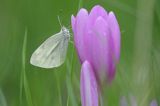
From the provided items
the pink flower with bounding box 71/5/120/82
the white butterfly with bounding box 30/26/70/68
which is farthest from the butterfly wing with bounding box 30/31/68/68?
the pink flower with bounding box 71/5/120/82

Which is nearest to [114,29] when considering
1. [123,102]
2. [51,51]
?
[123,102]

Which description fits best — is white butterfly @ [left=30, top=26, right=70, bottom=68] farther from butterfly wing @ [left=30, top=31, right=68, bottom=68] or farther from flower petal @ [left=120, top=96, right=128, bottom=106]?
flower petal @ [left=120, top=96, right=128, bottom=106]

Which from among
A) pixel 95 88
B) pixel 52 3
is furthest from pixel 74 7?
pixel 95 88

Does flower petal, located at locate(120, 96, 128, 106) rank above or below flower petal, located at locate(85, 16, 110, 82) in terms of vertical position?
below

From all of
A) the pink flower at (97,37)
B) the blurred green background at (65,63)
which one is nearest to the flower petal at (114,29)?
the pink flower at (97,37)

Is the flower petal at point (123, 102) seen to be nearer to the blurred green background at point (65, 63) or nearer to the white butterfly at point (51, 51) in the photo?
the blurred green background at point (65, 63)

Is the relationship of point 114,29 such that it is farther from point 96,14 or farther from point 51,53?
point 51,53

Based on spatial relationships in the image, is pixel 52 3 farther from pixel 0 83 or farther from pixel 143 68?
pixel 143 68

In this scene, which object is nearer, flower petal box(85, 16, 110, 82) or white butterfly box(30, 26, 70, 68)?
flower petal box(85, 16, 110, 82)
